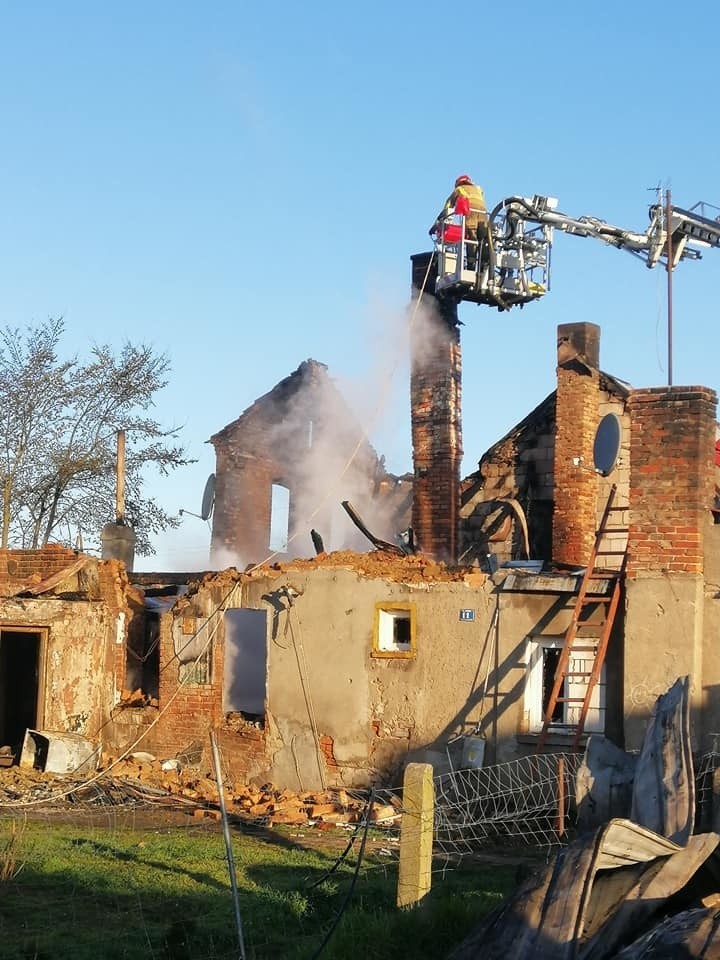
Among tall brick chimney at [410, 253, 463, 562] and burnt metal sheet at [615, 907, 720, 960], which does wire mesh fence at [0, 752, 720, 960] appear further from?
tall brick chimney at [410, 253, 463, 562]

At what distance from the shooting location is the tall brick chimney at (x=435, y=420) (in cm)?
2198

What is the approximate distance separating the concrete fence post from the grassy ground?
0.14m

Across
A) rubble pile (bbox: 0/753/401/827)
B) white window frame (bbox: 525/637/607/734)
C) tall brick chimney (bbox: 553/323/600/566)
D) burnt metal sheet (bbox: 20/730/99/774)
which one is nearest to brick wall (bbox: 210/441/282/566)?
tall brick chimney (bbox: 553/323/600/566)

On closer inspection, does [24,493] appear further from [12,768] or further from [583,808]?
[583,808]

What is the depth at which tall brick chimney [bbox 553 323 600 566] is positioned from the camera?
21016 mm

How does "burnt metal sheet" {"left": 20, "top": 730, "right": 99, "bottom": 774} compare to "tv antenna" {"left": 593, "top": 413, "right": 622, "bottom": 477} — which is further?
"burnt metal sheet" {"left": 20, "top": 730, "right": 99, "bottom": 774}

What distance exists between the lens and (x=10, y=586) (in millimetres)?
19844

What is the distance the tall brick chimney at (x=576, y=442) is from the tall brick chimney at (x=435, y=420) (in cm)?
187

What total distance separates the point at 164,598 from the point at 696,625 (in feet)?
34.7

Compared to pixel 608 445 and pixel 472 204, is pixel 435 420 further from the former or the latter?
pixel 608 445

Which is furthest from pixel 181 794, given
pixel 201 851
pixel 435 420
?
pixel 435 420

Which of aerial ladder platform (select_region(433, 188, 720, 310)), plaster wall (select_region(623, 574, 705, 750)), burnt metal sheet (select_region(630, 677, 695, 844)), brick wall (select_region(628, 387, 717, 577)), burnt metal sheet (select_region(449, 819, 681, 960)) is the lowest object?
burnt metal sheet (select_region(449, 819, 681, 960))

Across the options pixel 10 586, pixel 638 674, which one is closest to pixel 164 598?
pixel 10 586

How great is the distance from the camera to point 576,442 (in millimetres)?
21438
